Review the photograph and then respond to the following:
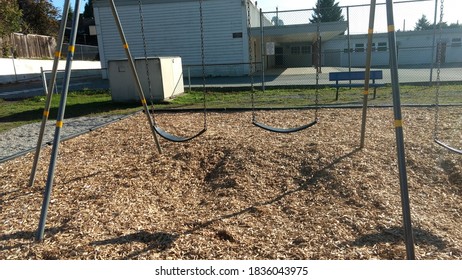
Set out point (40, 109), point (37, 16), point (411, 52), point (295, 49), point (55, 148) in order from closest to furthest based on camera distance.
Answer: point (55, 148) → point (40, 109) → point (411, 52) → point (295, 49) → point (37, 16)

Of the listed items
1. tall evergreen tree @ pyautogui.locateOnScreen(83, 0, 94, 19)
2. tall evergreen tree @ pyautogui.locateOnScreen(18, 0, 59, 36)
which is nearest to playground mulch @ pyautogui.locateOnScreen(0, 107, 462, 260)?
tall evergreen tree @ pyautogui.locateOnScreen(18, 0, 59, 36)

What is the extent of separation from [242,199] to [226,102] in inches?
282

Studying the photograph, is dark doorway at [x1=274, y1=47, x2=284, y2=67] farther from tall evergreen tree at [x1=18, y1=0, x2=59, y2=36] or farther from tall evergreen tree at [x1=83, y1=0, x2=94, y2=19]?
tall evergreen tree at [x1=83, y1=0, x2=94, y2=19]

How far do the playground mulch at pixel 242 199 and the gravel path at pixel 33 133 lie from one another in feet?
2.15

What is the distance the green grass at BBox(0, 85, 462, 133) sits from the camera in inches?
365

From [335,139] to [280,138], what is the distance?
2.62 feet

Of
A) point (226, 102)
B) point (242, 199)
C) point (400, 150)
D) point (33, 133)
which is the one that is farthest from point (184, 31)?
point (400, 150)

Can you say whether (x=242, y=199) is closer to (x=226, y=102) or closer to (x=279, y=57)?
(x=226, y=102)

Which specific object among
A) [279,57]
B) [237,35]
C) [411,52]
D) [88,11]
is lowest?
[411,52]

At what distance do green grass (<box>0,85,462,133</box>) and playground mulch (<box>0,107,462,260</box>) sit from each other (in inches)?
142

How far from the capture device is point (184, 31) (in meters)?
20.6

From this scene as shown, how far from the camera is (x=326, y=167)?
14.0ft

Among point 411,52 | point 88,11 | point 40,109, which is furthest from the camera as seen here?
point 88,11

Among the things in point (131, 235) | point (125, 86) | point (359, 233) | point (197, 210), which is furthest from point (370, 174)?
point (125, 86)
